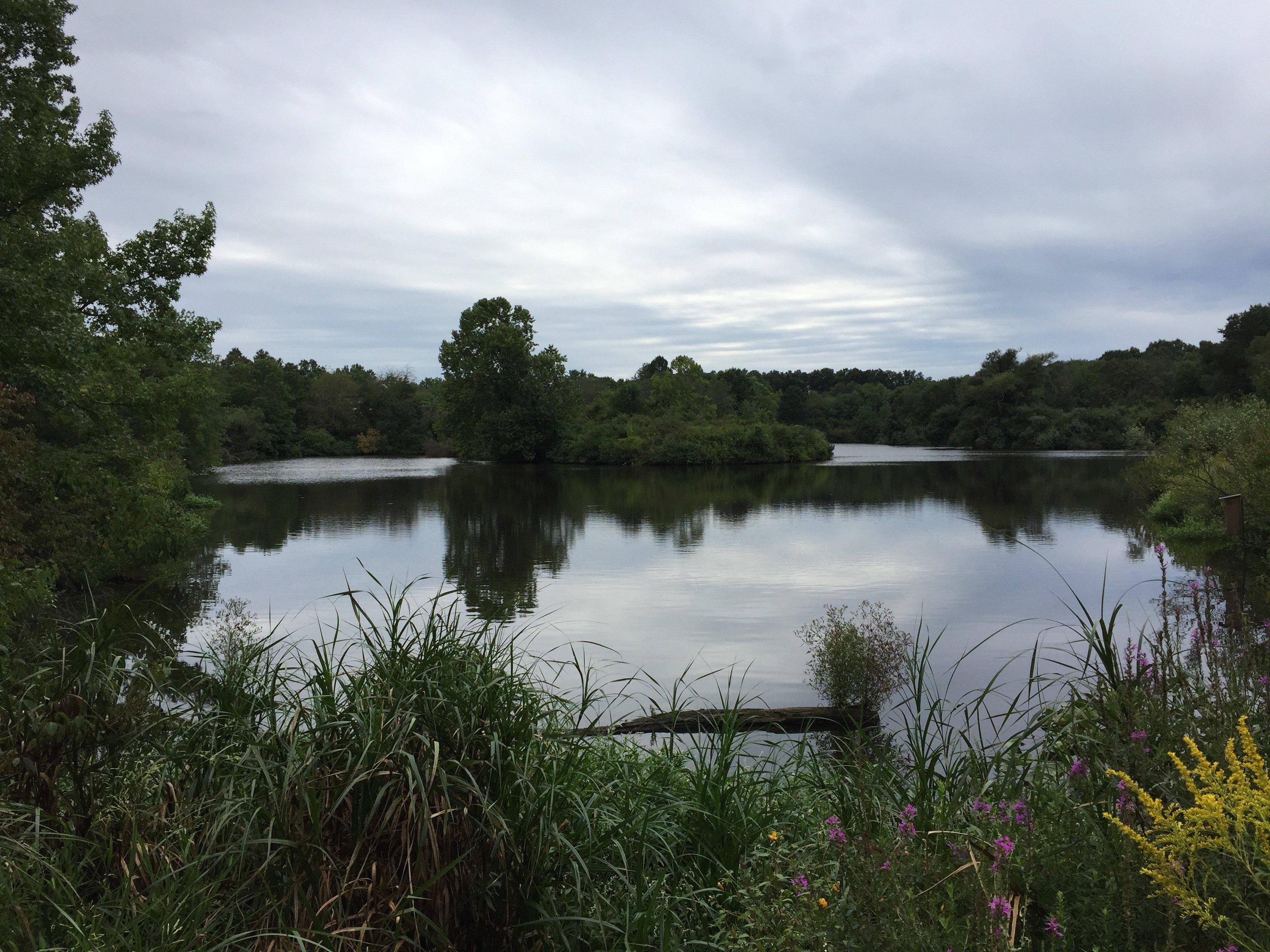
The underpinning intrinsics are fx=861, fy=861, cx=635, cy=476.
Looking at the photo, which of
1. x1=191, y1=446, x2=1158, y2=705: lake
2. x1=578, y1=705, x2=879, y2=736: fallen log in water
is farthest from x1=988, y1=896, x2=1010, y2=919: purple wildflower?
x1=578, y1=705, x2=879, y2=736: fallen log in water

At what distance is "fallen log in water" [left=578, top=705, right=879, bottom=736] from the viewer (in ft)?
23.0

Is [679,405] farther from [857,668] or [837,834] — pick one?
[837,834]

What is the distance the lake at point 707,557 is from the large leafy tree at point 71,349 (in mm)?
2338

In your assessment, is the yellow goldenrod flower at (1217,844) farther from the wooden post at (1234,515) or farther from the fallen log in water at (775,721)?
the wooden post at (1234,515)

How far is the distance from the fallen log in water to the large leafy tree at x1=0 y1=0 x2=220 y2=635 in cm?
486

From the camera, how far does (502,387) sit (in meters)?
57.4

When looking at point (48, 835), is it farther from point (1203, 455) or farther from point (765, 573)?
point (1203, 455)

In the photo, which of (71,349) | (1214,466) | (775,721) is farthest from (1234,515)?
(71,349)

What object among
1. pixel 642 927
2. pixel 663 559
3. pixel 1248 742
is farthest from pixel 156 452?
pixel 1248 742

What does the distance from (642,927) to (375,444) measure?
82.9 meters

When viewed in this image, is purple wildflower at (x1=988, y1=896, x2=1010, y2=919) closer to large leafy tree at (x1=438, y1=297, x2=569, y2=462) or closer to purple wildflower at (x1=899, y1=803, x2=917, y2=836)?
purple wildflower at (x1=899, y1=803, x2=917, y2=836)

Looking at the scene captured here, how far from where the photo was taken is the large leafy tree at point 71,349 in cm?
942

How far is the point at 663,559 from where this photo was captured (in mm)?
17547

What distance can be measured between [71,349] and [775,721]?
359 inches
